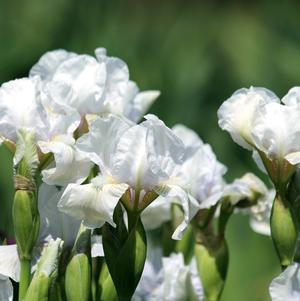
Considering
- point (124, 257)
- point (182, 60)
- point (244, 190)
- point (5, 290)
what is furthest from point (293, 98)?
point (182, 60)

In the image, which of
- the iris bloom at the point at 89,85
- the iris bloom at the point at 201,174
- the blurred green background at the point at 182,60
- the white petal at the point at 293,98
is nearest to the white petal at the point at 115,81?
the iris bloom at the point at 89,85

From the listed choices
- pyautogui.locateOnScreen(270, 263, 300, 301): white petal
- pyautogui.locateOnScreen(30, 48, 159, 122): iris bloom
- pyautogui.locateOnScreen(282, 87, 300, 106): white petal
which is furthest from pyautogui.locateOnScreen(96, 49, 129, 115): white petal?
pyautogui.locateOnScreen(270, 263, 300, 301): white petal

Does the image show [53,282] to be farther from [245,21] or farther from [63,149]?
[245,21]

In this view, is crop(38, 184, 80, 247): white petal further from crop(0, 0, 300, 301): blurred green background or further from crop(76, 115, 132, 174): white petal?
crop(0, 0, 300, 301): blurred green background

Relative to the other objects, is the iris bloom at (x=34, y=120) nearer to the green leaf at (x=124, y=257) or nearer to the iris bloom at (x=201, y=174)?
the green leaf at (x=124, y=257)

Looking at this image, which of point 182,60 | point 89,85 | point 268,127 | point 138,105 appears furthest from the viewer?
point 182,60

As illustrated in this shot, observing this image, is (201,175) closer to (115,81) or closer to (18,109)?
(115,81)

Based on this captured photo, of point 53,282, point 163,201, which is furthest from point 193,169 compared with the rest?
point 53,282
